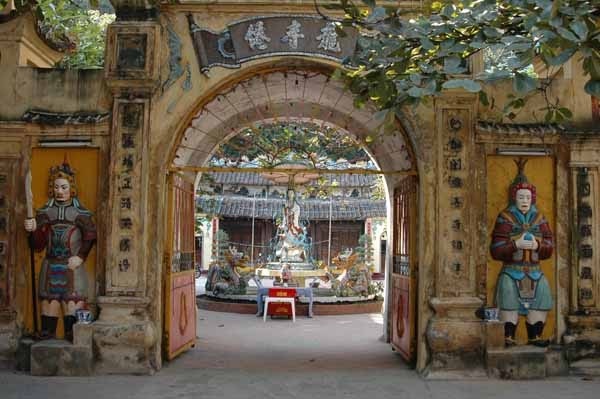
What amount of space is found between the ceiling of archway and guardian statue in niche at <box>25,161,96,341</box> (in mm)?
1378

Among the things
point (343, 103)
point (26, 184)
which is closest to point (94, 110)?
point (26, 184)

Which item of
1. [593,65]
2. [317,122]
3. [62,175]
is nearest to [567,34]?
[593,65]

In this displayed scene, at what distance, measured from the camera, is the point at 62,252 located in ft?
22.1

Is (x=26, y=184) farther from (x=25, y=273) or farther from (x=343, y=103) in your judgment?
(x=343, y=103)

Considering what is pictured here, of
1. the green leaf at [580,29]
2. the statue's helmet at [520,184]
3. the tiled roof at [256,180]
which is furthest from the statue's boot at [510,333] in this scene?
the tiled roof at [256,180]

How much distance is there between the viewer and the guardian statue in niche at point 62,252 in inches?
265

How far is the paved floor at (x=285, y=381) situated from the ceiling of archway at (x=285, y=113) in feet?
7.56

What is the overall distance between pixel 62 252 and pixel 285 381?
2.62m

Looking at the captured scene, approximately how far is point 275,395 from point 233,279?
373 inches

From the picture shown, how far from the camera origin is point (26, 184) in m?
6.69

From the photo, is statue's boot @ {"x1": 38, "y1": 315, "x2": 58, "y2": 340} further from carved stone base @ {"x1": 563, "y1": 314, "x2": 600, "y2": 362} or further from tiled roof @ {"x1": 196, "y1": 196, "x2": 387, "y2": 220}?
tiled roof @ {"x1": 196, "y1": 196, "x2": 387, "y2": 220}

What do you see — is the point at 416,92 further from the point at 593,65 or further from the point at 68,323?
the point at 68,323

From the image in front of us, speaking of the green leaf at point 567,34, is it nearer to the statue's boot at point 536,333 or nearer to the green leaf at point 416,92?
the green leaf at point 416,92

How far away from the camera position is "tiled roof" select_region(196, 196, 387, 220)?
24.7m
